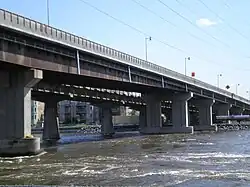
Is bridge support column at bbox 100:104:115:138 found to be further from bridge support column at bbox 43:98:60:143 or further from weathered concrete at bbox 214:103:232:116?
weathered concrete at bbox 214:103:232:116

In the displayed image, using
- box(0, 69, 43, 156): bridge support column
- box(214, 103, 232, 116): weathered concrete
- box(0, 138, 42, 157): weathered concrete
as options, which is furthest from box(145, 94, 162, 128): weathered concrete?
box(0, 138, 42, 157): weathered concrete

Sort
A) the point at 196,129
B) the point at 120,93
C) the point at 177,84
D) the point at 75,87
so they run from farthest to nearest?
the point at 196,129, the point at 120,93, the point at 177,84, the point at 75,87

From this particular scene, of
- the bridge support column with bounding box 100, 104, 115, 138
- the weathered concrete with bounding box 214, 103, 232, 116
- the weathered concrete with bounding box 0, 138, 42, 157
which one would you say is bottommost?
the weathered concrete with bounding box 0, 138, 42, 157

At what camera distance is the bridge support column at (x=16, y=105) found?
61.6 meters

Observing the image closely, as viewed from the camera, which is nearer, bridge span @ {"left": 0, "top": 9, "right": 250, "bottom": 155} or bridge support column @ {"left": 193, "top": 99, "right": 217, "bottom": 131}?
bridge span @ {"left": 0, "top": 9, "right": 250, "bottom": 155}

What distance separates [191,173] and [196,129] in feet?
422

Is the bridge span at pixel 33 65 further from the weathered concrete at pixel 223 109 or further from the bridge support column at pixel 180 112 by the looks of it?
the weathered concrete at pixel 223 109

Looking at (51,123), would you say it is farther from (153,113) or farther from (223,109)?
(223,109)

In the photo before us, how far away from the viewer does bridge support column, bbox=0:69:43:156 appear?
202 ft

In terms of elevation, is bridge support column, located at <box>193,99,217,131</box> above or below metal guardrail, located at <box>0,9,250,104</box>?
below

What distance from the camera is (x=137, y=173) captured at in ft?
120

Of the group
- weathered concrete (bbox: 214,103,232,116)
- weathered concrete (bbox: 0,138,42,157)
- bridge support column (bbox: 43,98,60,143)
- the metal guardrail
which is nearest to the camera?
the metal guardrail

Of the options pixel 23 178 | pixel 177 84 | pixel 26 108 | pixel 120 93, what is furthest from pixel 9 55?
pixel 120 93

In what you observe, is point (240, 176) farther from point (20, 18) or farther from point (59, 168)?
point (20, 18)
